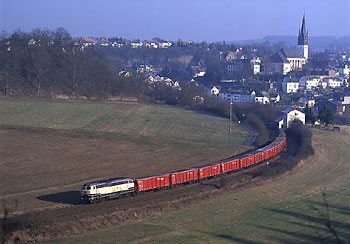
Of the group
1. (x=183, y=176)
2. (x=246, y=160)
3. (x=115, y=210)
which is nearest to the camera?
(x=115, y=210)

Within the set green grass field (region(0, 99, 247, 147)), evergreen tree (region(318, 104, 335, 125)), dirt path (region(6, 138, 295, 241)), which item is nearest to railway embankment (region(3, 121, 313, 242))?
dirt path (region(6, 138, 295, 241))

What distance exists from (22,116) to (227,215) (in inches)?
1368

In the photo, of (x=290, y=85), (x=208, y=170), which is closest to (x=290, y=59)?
(x=290, y=85)

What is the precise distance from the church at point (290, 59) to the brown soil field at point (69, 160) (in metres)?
98.8

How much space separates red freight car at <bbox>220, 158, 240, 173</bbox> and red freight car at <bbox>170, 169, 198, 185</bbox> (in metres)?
3.21

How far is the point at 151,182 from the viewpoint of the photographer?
28.4m

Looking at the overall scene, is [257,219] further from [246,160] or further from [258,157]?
[258,157]

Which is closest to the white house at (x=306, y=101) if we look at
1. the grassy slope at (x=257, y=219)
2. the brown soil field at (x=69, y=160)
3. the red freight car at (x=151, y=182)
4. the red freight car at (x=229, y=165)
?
the brown soil field at (x=69, y=160)

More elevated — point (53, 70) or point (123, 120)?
point (53, 70)

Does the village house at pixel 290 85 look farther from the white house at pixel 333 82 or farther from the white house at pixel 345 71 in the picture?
the white house at pixel 345 71

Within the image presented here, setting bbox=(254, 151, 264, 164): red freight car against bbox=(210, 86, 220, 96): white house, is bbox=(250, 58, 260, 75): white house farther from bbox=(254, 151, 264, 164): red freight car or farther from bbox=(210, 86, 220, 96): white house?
bbox=(254, 151, 264, 164): red freight car

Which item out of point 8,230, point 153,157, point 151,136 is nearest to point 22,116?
point 151,136

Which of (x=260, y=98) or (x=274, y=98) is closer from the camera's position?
(x=260, y=98)

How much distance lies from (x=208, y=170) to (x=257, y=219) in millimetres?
9006
